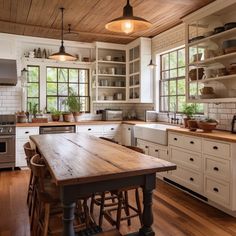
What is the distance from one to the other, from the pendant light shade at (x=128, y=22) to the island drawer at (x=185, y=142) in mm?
1767

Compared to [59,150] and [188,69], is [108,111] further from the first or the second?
[59,150]

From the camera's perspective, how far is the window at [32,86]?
228 inches

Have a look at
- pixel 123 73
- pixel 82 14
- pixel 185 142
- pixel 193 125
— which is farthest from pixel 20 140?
pixel 193 125

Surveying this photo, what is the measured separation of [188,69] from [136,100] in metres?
1.91

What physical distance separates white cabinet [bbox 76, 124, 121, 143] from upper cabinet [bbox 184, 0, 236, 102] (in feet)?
6.88

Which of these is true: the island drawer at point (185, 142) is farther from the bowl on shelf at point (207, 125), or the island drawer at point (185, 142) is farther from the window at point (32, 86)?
the window at point (32, 86)

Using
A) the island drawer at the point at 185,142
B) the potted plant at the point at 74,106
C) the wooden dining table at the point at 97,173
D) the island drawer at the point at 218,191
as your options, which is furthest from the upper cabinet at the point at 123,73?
the wooden dining table at the point at 97,173

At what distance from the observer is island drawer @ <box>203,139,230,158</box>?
2963 mm

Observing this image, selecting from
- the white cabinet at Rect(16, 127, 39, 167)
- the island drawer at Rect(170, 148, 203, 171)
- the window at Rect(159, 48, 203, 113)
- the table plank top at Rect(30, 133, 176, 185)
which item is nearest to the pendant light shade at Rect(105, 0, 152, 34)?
the table plank top at Rect(30, 133, 176, 185)

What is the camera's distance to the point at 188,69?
4160mm

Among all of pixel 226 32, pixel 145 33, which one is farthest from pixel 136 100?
pixel 226 32

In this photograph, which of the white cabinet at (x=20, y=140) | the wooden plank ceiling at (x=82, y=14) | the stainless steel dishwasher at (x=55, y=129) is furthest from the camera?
the stainless steel dishwasher at (x=55, y=129)

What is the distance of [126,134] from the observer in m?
5.65

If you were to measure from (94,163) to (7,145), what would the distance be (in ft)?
11.4
